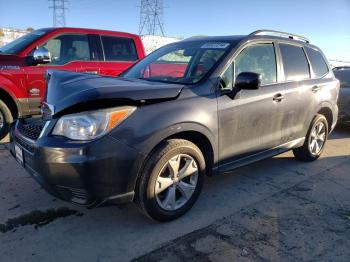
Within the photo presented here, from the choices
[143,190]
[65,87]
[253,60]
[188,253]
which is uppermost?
[253,60]

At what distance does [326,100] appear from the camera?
205 inches

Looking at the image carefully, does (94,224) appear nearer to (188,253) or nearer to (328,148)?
(188,253)

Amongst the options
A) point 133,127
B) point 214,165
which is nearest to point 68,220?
point 133,127

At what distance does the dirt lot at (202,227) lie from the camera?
2.83 meters

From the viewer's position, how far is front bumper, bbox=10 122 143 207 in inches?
105

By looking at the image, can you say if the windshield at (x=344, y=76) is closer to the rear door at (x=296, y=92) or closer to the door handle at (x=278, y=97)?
the rear door at (x=296, y=92)

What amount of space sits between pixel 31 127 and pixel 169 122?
4.20 feet

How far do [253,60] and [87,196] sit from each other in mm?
2427

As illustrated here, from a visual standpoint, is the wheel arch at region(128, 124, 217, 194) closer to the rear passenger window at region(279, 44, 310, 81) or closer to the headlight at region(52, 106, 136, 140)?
the headlight at region(52, 106, 136, 140)

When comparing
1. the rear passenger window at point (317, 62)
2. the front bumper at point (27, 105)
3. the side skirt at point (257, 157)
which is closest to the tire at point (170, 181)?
the side skirt at point (257, 157)

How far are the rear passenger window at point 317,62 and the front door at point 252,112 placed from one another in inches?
41.9

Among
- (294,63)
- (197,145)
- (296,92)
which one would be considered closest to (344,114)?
(294,63)

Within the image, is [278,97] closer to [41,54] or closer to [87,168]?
[87,168]

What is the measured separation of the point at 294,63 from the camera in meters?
4.71
